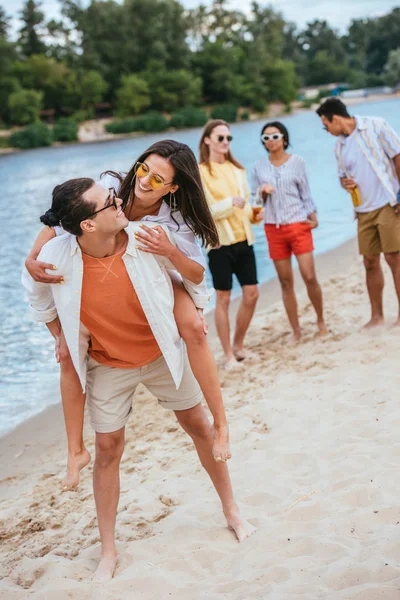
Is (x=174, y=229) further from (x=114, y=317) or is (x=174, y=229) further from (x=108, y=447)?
(x=108, y=447)

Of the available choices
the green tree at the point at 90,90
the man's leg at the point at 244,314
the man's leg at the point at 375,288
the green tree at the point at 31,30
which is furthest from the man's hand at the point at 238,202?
the green tree at the point at 31,30

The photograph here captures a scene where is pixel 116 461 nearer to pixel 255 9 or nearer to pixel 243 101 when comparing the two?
pixel 243 101

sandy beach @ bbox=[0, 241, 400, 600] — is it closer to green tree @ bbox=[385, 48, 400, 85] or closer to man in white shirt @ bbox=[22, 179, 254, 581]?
man in white shirt @ bbox=[22, 179, 254, 581]

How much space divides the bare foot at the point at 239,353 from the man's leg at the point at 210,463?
330cm

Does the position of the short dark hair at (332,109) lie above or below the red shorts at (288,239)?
above

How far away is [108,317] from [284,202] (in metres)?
3.87

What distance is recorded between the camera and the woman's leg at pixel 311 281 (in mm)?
6961

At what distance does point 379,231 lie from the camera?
664cm

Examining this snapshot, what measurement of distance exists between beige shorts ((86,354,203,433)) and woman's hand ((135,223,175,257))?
1.74ft

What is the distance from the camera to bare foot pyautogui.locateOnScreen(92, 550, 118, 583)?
3480mm

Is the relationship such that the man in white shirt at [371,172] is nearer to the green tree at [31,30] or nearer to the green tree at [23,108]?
the green tree at [23,108]

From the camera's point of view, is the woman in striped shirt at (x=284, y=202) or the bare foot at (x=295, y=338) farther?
the bare foot at (x=295, y=338)

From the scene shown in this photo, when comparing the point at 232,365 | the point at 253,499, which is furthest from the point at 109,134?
the point at 253,499

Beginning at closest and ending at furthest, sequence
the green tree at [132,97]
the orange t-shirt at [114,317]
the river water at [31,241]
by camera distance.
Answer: the orange t-shirt at [114,317]
the river water at [31,241]
the green tree at [132,97]
